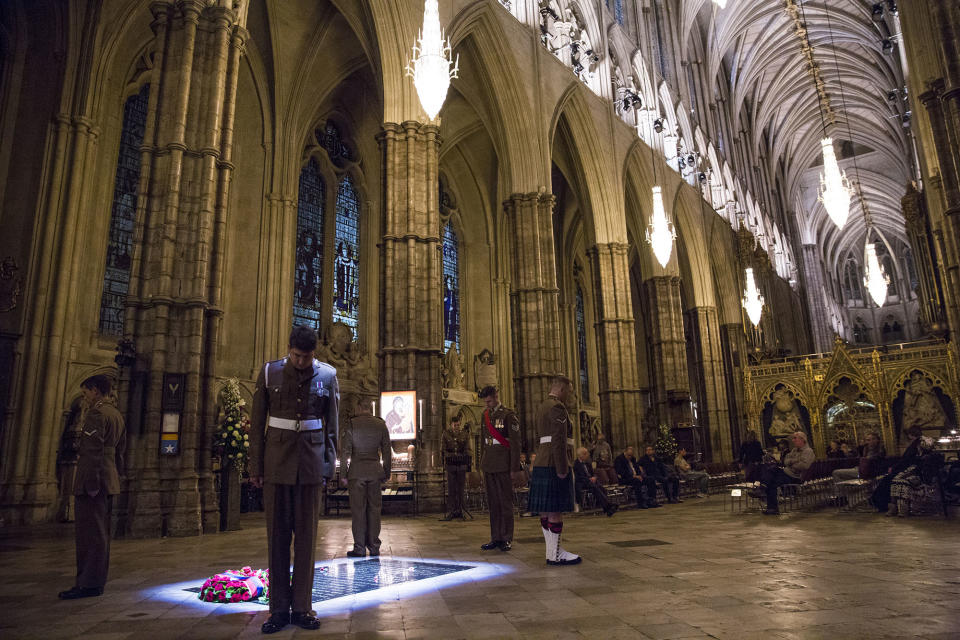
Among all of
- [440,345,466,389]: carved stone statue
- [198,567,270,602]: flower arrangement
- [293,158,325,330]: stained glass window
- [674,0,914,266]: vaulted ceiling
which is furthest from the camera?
[674,0,914,266]: vaulted ceiling

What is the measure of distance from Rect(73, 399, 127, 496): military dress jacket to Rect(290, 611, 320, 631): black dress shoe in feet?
6.90

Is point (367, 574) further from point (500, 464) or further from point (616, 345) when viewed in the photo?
point (616, 345)

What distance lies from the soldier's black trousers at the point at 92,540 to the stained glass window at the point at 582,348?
26.2 meters

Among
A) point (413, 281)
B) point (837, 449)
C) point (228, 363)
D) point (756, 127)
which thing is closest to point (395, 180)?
point (413, 281)

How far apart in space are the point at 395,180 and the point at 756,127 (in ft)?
124

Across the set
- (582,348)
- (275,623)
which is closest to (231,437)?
(275,623)

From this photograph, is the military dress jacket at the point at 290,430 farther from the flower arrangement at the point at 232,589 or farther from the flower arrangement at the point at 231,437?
the flower arrangement at the point at 231,437

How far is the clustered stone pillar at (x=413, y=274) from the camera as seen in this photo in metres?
13.4

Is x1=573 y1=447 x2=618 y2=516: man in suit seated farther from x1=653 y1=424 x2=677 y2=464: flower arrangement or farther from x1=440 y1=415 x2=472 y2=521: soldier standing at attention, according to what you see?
x1=653 y1=424 x2=677 y2=464: flower arrangement

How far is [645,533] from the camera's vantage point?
789 cm

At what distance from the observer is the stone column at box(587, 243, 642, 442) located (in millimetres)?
21641

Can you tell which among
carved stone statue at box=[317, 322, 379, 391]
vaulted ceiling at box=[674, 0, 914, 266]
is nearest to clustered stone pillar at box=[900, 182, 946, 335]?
vaulted ceiling at box=[674, 0, 914, 266]

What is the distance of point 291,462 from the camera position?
3.64 meters

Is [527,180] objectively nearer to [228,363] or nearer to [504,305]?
[504,305]
